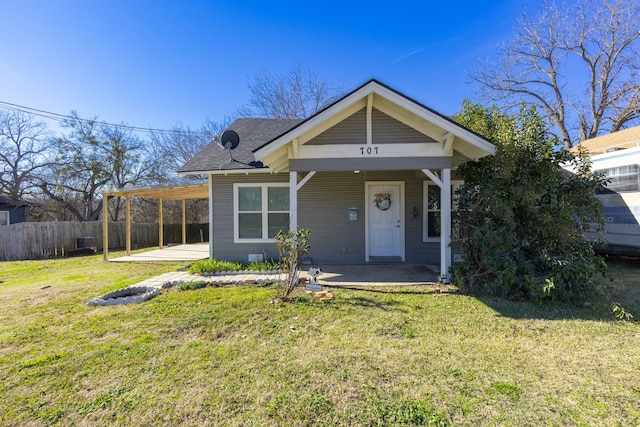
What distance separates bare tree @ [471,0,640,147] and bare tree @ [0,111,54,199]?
2833cm

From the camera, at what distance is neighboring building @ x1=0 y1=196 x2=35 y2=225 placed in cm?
1382

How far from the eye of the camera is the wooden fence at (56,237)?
1092cm

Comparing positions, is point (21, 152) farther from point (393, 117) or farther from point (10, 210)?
point (393, 117)

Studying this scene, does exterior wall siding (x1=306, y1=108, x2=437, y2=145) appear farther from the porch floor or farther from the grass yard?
the grass yard

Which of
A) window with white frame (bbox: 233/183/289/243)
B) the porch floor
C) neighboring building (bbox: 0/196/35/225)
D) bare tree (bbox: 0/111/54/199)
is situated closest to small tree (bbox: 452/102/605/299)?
the porch floor

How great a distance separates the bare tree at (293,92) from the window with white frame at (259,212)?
1366 centimetres

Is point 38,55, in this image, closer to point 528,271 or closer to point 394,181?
point 394,181

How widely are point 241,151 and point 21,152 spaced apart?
790 inches

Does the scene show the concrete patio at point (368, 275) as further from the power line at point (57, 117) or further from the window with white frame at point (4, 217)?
the power line at point (57, 117)

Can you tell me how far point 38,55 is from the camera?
40.3 ft

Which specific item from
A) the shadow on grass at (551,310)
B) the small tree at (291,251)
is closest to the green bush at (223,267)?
the small tree at (291,251)

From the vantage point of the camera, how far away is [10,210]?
1420 cm

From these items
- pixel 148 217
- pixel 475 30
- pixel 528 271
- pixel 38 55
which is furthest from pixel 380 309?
pixel 148 217

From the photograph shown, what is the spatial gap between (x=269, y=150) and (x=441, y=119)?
3.27 m
